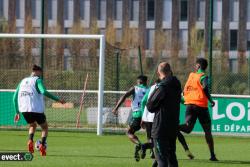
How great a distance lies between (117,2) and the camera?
3211 inches

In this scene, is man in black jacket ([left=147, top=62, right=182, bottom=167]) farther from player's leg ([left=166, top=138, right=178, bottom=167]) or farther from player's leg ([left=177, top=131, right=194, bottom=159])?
player's leg ([left=177, top=131, right=194, bottom=159])

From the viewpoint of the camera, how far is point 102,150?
22266 millimetres

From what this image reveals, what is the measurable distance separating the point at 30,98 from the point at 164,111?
21.3ft

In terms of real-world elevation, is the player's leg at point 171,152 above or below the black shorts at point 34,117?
below

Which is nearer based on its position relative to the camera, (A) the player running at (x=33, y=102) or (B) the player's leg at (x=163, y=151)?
(B) the player's leg at (x=163, y=151)

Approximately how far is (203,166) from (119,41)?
5730 centimetres

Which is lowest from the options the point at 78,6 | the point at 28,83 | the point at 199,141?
the point at 199,141

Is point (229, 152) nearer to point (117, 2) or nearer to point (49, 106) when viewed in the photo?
point (49, 106)

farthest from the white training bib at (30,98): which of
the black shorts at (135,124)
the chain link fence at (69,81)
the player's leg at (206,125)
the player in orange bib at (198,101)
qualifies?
the chain link fence at (69,81)

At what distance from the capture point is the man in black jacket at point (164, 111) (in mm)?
14367

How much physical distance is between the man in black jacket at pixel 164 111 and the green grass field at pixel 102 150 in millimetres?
3706

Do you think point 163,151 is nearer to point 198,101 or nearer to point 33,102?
point 198,101

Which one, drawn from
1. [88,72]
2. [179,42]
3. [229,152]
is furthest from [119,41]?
[229,152]
